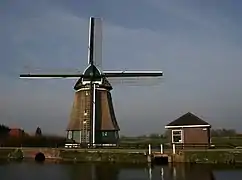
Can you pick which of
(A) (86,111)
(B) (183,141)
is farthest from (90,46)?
(B) (183,141)

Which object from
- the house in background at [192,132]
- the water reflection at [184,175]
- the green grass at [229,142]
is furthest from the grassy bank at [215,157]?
the water reflection at [184,175]

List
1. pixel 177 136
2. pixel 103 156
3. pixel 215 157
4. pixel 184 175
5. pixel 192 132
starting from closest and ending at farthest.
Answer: pixel 184 175, pixel 215 157, pixel 103 156, pixel 192 132, pixel 177 136

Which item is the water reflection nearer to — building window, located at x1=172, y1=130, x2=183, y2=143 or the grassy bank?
the grassy bank

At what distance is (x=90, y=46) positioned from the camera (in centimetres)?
3759

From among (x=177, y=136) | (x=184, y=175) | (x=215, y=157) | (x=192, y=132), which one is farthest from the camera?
(x=177, y=136)

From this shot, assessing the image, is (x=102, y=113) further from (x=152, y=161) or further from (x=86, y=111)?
(x=152, y=161)

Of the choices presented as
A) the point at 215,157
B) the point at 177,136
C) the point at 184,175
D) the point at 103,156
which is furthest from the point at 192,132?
the point at 184,175

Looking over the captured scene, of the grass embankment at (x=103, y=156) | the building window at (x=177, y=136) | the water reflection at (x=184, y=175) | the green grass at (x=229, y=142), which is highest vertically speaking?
the building window at (x=177, y=136)

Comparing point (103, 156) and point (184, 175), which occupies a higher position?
point (103, 156)

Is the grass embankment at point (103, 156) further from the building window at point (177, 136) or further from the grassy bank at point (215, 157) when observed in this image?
the building window at point (177, 136)

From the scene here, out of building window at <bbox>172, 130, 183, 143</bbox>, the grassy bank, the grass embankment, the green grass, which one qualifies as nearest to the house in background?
building window at <bbox>172, 130, 183, 143</bbox>

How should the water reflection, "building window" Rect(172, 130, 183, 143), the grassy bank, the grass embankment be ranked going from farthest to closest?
"building window" Rect(172, 130, 183, 143) < the grass embankment < the grassy bank < the water reflection

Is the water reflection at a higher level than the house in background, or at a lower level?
lower

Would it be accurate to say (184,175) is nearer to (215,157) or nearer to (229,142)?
(215,157)
